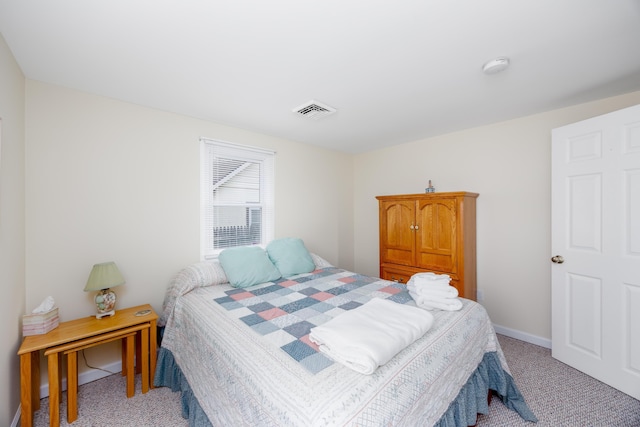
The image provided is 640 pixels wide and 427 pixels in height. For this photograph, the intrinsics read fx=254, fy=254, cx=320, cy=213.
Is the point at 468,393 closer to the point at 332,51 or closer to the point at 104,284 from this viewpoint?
the point at 332,51

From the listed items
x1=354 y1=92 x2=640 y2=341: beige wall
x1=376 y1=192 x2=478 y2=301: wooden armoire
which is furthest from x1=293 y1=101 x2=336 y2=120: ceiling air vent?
x1=354 y1=92 x2=640 y2=341: beige wall

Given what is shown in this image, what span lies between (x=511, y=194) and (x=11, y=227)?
13.6 ft

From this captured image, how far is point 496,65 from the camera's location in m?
1.65

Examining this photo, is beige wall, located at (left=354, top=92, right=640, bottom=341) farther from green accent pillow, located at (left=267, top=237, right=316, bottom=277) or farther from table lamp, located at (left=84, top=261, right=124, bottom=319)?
table lamp, located at (left=84, top=261, right=124, bottom=319)

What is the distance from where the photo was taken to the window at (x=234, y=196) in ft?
8.89

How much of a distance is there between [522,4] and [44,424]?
3.65 m

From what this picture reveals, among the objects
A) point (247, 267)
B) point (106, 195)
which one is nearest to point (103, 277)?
point (106, 195)

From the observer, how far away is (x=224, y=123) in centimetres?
278

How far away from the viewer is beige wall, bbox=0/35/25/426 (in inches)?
56.4

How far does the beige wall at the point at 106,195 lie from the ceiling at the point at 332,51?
211 millimetres

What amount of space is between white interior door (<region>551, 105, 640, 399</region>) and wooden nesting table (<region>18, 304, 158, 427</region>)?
3.46 meters

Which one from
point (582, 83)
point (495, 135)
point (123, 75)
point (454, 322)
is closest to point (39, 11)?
point (123, 75)

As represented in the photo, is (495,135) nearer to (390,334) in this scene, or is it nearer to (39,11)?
(390,334)

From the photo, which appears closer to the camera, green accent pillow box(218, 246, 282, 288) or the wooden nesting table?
the wooden nesting table
